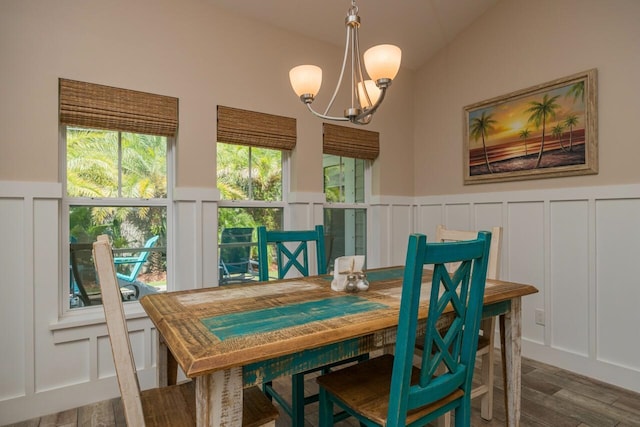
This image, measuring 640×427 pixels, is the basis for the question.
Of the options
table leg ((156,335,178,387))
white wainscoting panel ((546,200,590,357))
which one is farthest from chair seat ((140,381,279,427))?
white wainscoting panel ((546,200,590,357))

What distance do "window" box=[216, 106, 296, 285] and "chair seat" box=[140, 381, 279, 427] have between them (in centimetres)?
141

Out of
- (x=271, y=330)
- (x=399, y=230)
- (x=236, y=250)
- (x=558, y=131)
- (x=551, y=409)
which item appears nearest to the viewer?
(x=271, y=330)

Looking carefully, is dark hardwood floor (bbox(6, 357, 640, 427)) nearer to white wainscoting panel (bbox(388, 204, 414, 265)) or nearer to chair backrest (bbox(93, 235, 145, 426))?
chair backrest (bbox(93, 235, 145, 426))

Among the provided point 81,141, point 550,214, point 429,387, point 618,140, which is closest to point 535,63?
point 618,140

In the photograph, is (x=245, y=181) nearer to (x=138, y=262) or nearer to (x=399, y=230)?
(x=138, y=262)

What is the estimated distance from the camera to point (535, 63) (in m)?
2.74

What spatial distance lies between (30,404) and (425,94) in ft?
13.0

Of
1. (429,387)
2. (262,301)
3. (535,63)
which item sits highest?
(535,63)

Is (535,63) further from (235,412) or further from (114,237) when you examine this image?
(114,237)

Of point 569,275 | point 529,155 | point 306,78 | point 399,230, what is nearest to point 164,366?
point 306,78

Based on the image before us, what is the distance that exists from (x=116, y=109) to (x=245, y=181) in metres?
1.00

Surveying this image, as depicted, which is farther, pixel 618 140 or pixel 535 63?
pixel 535 63

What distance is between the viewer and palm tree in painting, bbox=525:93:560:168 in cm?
264

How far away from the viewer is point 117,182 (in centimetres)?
231
